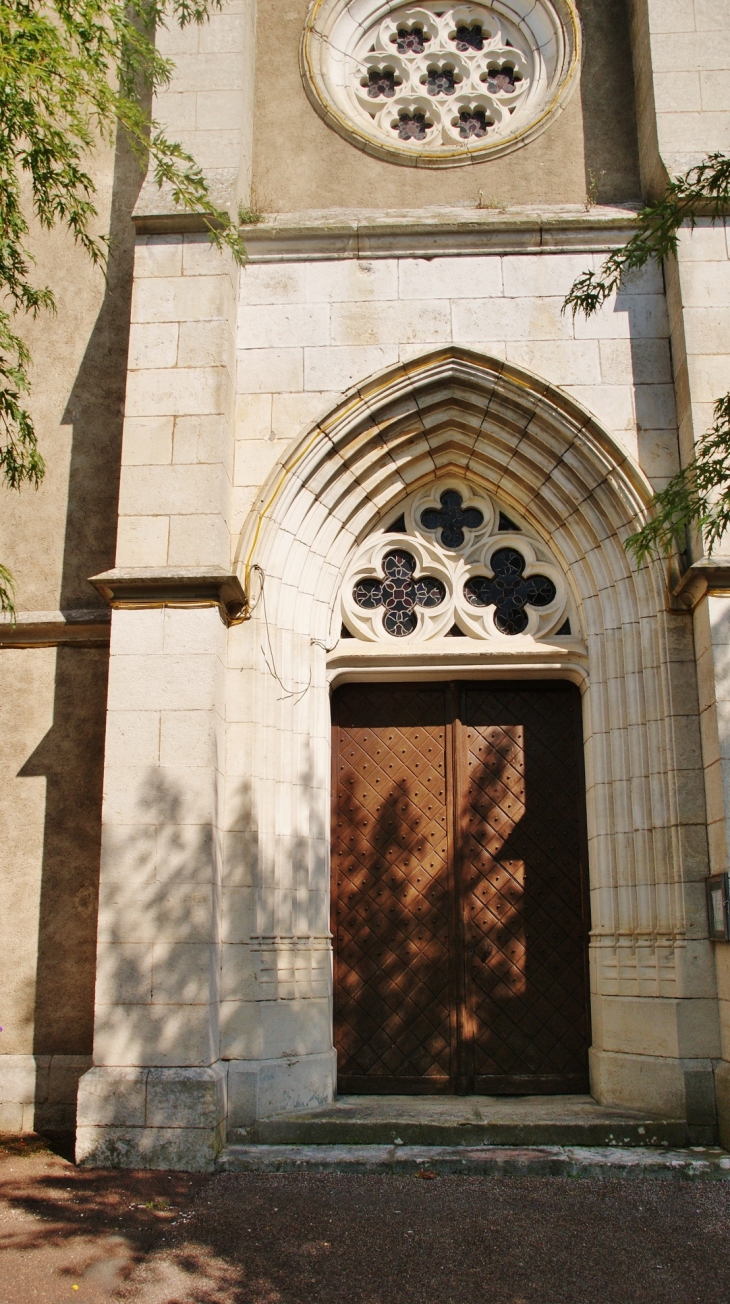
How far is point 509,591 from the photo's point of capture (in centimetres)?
751

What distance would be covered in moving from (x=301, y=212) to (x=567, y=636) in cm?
349

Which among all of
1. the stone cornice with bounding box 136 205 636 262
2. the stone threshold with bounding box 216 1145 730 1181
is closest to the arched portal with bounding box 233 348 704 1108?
the stone threshold with bounding box 216 1145 730 1181

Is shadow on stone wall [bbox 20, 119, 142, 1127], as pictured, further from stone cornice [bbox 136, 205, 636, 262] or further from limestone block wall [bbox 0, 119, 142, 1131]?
stone cornice [bbox 136, 205, 636, 262]

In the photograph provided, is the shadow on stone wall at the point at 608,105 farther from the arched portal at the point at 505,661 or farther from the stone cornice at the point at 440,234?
the arched portal at the point at 505,661

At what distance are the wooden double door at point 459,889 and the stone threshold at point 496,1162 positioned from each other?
1028 millimetres

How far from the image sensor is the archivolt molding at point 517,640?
6.57 metres

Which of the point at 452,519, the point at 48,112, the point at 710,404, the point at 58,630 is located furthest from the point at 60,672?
the point at 710,404

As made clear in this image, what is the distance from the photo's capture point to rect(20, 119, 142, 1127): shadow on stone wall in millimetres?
6871

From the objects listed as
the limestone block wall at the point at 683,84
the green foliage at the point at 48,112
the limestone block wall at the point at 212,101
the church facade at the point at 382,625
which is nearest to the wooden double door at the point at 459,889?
the church facade at the point at 382,625

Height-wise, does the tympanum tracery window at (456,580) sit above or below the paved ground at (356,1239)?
above

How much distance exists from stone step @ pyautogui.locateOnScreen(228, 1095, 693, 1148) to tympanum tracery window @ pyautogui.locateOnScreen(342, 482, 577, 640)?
9.76 feet

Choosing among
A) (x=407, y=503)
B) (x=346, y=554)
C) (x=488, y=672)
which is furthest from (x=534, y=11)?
(x=488, y=672)

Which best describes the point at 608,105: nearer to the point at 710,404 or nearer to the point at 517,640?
the point at 710,404

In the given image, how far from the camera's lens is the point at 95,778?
7125mm
